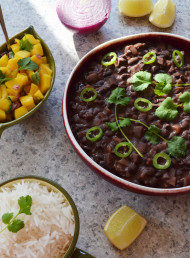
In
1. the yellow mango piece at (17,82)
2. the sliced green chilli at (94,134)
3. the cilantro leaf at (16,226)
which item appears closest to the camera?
the cilantro leaf at (16,226)

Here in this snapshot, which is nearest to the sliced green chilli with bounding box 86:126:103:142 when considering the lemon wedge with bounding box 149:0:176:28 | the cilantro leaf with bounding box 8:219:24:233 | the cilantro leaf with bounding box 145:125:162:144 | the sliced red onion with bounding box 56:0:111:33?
the cilantro leaf with bounding box 145:125:162:144

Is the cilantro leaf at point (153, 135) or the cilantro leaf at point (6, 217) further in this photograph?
the cilantro leaf at point (153, 135)

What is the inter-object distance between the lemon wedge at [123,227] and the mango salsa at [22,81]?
782 millimetres

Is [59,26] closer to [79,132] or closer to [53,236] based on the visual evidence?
[79,132]

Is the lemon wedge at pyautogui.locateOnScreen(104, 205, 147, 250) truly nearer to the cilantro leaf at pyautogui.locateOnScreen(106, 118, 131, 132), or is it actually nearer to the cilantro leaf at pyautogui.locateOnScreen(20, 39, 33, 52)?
the cilantro leaf at pyautogui.locateOnScreen(106, 118, 131, 132)

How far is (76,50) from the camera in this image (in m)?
2.62

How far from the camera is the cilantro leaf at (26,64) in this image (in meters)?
2.10

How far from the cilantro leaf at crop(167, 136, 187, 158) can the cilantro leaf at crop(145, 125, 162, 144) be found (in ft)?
0.25

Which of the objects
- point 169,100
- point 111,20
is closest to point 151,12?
point 111,20

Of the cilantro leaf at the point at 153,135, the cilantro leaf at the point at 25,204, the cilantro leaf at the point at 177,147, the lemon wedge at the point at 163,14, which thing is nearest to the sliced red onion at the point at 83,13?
the lemon wedge at the point at 163,14

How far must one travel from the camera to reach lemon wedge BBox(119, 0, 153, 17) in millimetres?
2607

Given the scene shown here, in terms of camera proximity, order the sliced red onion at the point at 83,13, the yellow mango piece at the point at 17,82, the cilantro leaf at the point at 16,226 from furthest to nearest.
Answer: the sliced red onion at the point at 83,13
the yellow mango piece at the point at 17,82
the cilantro leaf at the point at 16,226

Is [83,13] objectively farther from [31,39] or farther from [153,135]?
[153,135]

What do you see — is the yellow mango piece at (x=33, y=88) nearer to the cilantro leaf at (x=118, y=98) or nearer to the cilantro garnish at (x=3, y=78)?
the cilantro garnish at (x=3, y=78)
